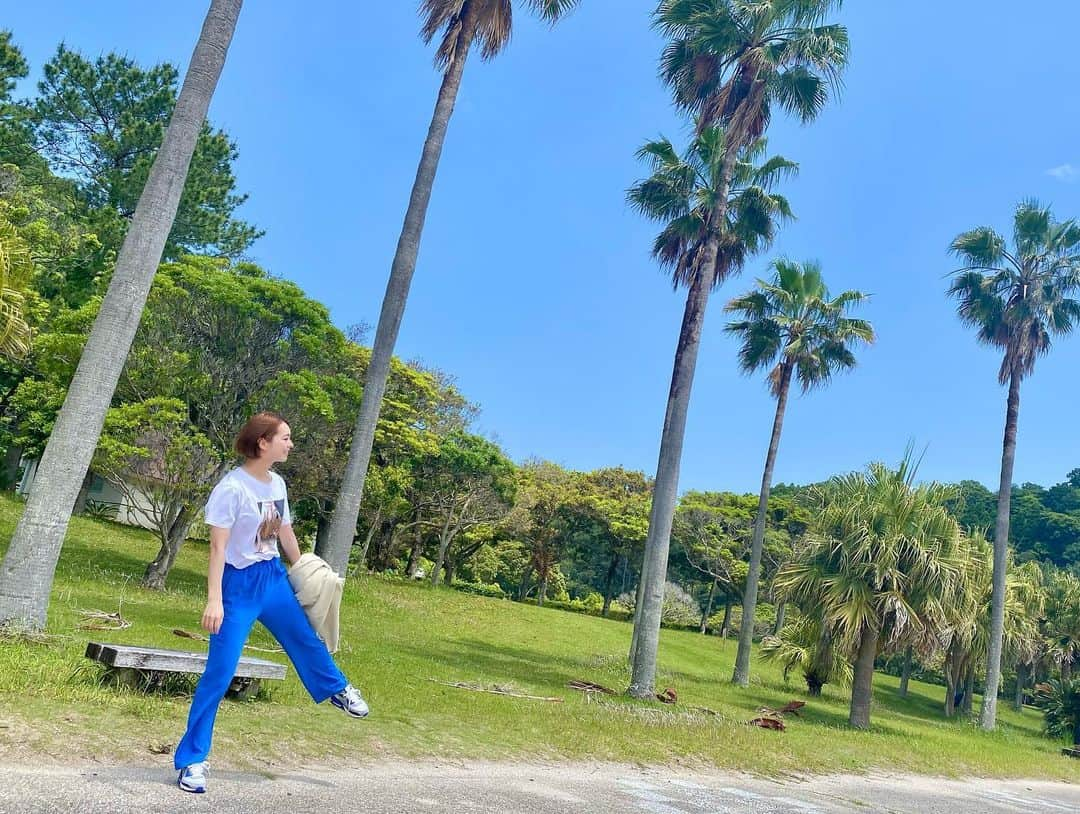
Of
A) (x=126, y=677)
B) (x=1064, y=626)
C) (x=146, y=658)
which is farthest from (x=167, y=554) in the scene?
(x=1064, y=626)

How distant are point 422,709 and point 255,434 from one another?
524 cm

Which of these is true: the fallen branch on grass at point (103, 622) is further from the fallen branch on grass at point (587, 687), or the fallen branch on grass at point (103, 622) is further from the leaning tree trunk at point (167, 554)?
the fallen branch on grass at point (587, 687)

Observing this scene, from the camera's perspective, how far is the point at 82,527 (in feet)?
87.2

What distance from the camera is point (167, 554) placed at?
Answer: 17641 mm

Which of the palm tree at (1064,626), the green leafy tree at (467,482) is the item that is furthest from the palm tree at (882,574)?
the palm tree at (1064,626)

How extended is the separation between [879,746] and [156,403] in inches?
590

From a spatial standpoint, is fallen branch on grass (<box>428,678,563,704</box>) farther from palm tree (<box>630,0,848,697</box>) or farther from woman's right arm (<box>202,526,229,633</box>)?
woman's right arm (<box>202,526,229,633</box>)

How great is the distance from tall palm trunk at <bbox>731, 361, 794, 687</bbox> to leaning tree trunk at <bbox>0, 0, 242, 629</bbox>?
55.6ft

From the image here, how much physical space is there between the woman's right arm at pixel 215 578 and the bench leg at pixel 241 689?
127 inches

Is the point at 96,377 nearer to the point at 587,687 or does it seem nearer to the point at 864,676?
the point at 587,687

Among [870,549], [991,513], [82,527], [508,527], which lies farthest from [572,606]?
[991,513]

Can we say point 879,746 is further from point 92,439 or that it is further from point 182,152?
point 182,152

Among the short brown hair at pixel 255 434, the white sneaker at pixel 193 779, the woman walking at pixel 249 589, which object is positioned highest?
the short brown hair at pixel 255 434

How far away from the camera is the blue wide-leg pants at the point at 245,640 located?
3.87 meters
